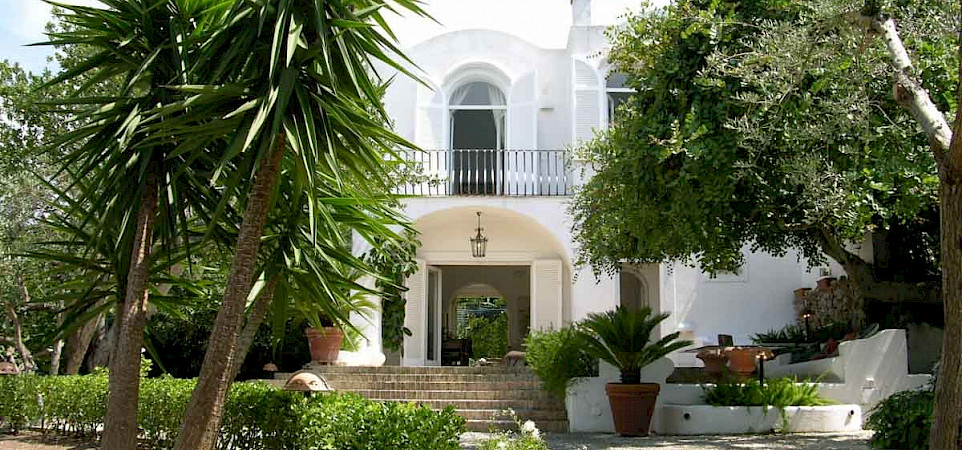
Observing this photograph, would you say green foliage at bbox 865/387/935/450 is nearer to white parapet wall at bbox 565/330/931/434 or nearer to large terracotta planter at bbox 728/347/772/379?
white parapet wall at bbox 565/330/931/434

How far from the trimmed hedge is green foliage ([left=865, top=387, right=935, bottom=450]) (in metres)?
4.54

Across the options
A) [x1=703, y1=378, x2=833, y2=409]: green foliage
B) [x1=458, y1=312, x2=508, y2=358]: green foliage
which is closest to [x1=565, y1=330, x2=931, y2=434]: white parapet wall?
[x1=703, y1=378, x2=833, y2=409]: green foliage

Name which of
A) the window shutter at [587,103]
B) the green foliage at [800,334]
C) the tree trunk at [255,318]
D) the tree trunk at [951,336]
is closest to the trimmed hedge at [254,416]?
the tree trunk at [255,318]

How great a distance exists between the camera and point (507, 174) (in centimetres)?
1496

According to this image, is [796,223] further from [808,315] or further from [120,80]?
[120,80]

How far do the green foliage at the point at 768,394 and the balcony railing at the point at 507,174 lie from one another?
17.0 ft

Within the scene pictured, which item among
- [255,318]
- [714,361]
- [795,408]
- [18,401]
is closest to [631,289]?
[714,361]

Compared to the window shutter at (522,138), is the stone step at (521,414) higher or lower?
lower

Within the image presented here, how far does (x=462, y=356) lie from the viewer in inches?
736

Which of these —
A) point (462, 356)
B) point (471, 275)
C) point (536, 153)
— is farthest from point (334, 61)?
point (471, 275)

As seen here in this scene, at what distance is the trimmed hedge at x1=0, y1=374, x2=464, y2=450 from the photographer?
593cm

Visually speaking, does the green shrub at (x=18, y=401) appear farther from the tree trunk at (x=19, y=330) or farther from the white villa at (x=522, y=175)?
the white villa at (x=522, y=175)

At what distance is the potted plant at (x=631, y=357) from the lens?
9.77m

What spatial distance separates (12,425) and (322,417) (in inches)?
209
